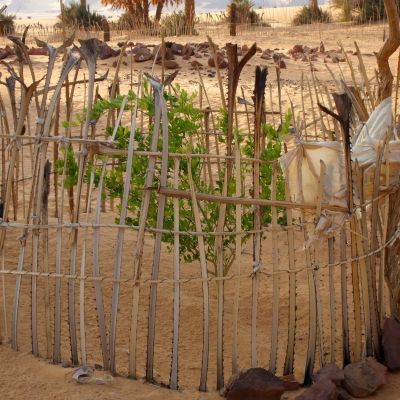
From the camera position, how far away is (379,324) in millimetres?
2236

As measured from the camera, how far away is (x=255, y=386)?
1963mm

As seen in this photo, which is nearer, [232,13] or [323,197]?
[323,197]

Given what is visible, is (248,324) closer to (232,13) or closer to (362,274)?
(362,274)

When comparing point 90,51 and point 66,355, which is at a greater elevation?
point 90,51

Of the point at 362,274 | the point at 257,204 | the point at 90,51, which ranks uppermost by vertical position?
the point at 90,51

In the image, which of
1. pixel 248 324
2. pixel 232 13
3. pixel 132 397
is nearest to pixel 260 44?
pixel 232 13

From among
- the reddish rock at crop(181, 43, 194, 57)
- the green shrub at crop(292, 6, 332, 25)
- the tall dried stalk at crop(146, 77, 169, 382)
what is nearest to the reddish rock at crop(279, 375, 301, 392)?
the tall dried stalk at crop(146, 77, 169, 382)

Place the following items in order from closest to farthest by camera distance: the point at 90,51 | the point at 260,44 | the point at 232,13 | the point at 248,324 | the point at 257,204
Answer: the point at 257,204, the point at 90,51, the point at 248,324, the point at 260,44, the point at 232,13

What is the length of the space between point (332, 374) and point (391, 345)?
0.77ft

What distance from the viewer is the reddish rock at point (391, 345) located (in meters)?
2.20

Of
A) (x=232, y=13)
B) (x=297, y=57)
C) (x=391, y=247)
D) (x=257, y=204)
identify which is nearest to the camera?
(x=257, y=204)

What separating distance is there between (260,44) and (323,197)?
9.74m

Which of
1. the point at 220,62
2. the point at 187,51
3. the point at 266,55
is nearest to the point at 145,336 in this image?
the point at 220,62

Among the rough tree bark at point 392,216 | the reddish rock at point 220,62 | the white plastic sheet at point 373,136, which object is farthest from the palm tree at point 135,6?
the white plastic sheet at point 373,136
